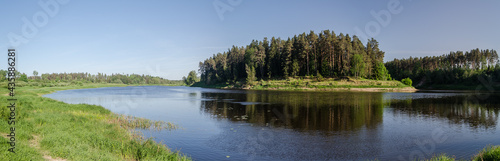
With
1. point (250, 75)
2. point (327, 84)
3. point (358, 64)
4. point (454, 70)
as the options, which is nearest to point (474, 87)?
point (454, 70)

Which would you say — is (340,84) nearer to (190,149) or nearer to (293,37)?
(293,37)

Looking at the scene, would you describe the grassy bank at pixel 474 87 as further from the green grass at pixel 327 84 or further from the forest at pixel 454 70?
the green grass at pixel 327 84

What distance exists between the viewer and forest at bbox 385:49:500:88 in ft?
446

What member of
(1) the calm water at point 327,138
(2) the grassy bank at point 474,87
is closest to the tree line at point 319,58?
(2) the grassy bank at point 474,87

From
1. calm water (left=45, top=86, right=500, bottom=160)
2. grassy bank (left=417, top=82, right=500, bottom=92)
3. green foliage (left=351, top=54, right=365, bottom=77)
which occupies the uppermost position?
green foliage (left=351, top=54, right=365, bottom=77)

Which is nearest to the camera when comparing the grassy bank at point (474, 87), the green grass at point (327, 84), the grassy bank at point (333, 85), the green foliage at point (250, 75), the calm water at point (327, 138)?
the calm water at point (327, 138)

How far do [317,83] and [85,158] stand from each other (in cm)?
10838

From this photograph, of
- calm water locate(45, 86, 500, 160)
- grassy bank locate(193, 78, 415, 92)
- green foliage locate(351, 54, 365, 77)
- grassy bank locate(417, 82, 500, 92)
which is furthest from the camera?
grassy bank locate(417, 82, 500, 92)

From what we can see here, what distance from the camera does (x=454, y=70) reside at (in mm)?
150250

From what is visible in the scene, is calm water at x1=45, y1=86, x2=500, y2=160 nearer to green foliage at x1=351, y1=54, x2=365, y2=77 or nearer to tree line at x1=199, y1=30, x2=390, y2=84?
green foliage at x1=351, y1=54, x2=365, y2=77

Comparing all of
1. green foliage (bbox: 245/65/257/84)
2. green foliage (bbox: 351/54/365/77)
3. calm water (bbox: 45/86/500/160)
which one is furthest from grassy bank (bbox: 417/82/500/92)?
calm water (bbox: 45/86/500/160)

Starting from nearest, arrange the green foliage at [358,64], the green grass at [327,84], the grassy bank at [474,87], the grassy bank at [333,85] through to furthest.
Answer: the grassy bank at [333,85], the green grass at [327,84], the green foliage at [358,64], the grassy bank at [474,87]

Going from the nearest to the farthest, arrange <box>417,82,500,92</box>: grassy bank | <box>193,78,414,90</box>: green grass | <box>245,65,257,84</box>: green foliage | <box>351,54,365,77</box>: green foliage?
<box>193,78,414,90</box>: green grass → <box>351,54,365,77</box>: green foliage → <box>417,82,500,92</box>: grassy bank → <box>245,65,257,84</box>: green foliage

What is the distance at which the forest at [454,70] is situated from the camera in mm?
136000
